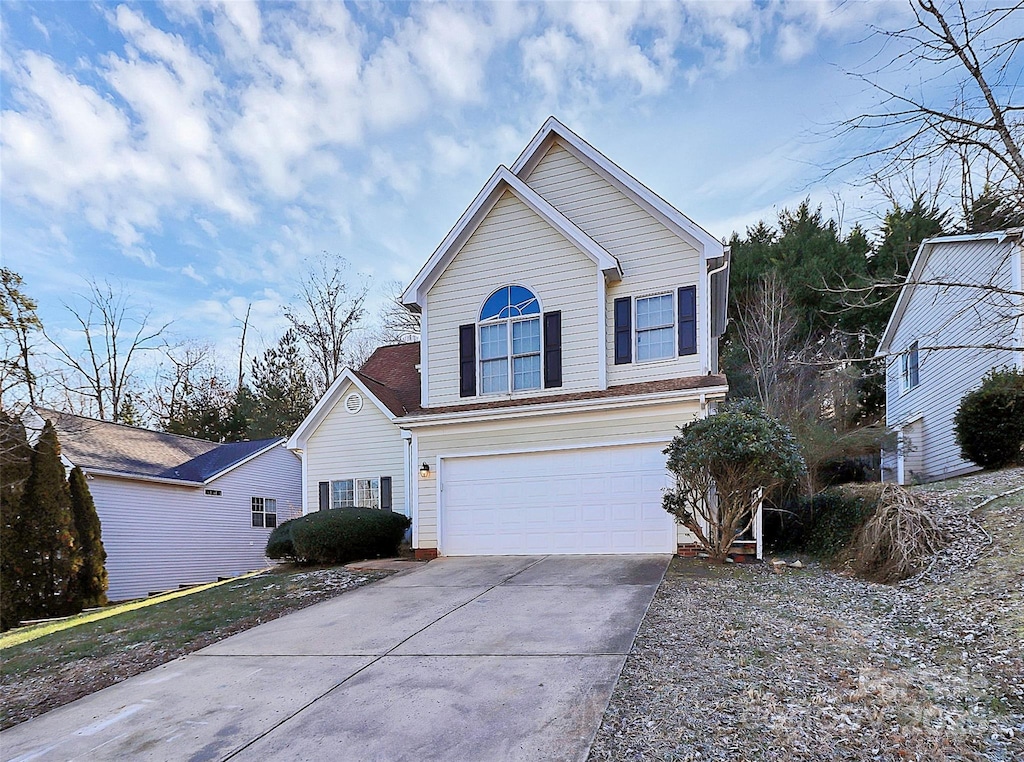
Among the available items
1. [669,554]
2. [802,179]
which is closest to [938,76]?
[802,179]

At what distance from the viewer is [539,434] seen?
11.4 m

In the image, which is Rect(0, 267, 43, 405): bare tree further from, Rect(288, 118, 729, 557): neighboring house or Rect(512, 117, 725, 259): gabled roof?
Rect(512, 117, 725, 259): gabled roof

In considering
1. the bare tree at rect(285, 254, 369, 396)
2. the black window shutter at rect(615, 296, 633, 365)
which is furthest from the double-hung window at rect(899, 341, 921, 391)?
the bare tree at rect(285, 254, 369, 396)

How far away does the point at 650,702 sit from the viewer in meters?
4.26

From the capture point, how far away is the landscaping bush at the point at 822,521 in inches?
379

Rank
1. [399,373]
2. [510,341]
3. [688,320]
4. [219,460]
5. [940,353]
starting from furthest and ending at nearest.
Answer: [219,460] < [399,373] < [940,353] < [510,341] < [688,320]

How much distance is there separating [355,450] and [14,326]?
794cm

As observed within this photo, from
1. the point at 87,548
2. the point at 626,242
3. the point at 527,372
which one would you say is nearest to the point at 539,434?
the point at 527,372

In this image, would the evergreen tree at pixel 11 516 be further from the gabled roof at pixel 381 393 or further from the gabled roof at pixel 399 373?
the gabled roof at pixel 399 373

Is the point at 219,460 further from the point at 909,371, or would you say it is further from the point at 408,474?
the point at 909,371

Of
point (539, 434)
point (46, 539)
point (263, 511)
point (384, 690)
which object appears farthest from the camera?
point (263, 511)

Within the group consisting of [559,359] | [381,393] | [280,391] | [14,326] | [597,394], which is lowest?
[597,394]

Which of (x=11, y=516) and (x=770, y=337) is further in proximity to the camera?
(x=770, y=337)

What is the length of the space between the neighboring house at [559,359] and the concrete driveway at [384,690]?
317 cm
